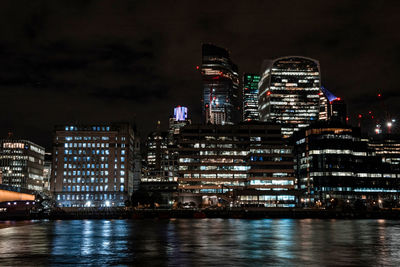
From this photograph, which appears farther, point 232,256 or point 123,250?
point 123,250

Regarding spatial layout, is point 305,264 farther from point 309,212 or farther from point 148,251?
point 309,212

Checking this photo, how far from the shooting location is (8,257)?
37.0 metres

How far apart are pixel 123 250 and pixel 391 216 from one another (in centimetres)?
13834

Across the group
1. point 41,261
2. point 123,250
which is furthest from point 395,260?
point 41,261

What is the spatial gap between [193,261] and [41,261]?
1294 centimetres

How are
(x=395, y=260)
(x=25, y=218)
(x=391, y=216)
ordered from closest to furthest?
(x=395, y=260) < (x=25, y=218) < (x=391, y=216)

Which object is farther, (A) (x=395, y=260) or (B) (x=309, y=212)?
(B) (x=309, y=212)

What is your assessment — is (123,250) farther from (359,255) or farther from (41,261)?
(359,255)

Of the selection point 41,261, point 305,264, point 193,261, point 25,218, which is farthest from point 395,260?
point 25,218

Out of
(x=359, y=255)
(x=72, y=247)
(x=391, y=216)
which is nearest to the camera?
(x=359, y=255)

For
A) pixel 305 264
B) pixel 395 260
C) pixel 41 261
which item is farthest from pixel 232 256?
pixel 41 261

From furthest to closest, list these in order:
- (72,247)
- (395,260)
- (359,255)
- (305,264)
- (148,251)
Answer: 1. (72,247)
2. (148,251)
3. (359,255)
4. (395,260)
5. (305,264)

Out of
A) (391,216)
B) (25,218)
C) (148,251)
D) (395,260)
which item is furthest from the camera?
(391,216)

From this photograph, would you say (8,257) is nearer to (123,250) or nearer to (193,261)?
(123,250)
